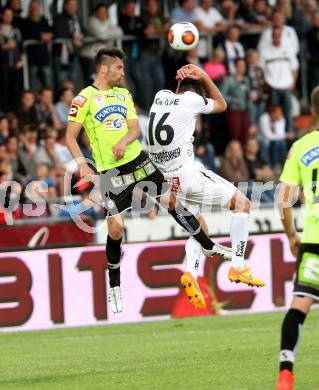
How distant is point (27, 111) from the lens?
20.9 metres

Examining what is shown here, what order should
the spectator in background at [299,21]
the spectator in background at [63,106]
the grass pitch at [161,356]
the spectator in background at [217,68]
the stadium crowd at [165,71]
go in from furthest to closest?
the spectator in background at [299,21] → the spectator in background at [217,68] → the spectator in background at [63,106] → the stadium crowd at [165,71] → the grass pitch at [161,356]

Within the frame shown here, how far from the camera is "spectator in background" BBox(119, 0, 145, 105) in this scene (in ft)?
74.5

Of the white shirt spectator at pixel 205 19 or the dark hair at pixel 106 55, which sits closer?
the dark hair at pixel 106 55

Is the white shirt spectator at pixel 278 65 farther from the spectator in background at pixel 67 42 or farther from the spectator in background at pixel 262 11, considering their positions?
the spectator in background at pixel 67 42

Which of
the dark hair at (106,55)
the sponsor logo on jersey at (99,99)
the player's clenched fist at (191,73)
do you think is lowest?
the sponsor logo on jersey at (99,99)

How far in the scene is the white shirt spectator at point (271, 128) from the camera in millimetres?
23438

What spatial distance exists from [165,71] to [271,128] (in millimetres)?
2405

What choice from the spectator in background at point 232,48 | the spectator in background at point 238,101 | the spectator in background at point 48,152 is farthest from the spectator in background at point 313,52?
the spectator in background at point 48,152

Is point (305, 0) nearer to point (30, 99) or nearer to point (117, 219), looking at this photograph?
point (30, 99)

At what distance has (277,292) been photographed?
17.7 m

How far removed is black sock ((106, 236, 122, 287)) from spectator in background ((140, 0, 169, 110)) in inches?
387

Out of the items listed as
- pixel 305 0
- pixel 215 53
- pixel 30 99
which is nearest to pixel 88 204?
pixel 30 99

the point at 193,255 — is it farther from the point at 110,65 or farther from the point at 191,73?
the point at 110,65

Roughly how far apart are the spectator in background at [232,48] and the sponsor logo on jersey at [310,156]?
1390 centimetres
